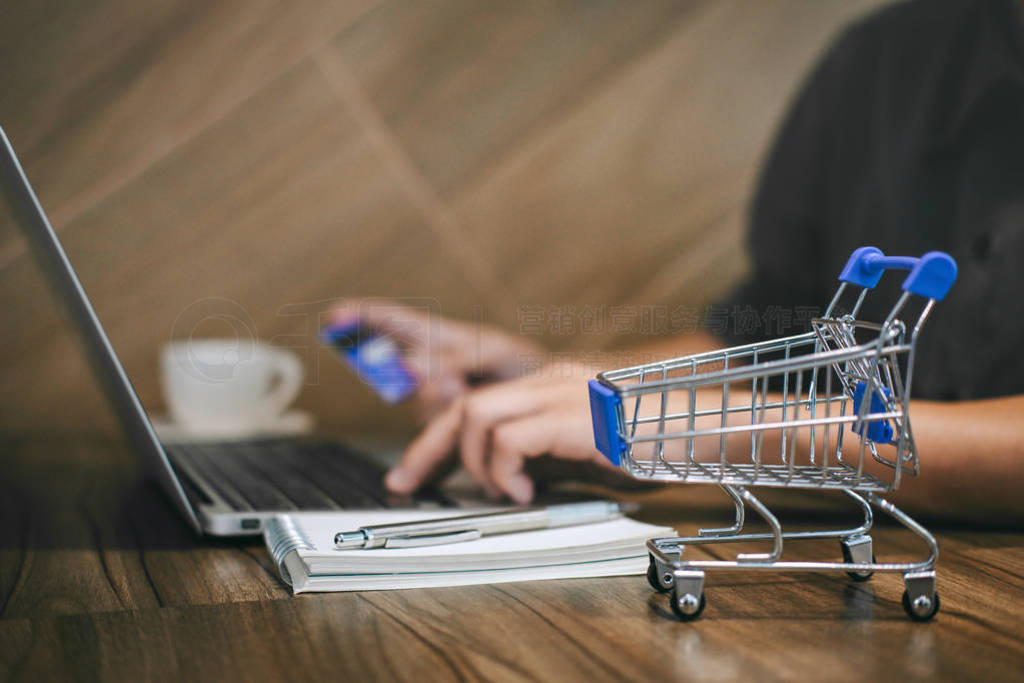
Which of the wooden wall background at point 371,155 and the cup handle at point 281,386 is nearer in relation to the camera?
the cup handle at point 281,386

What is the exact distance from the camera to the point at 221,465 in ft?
3.34

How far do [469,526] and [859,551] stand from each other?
1.01 feet

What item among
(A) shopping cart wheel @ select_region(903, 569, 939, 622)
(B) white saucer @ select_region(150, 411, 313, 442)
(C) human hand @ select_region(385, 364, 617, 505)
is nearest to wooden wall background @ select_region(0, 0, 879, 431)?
(B) white saucer @ select_region(150, 411, 313, 442)

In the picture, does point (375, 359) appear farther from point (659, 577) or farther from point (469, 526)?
point (659, 577)

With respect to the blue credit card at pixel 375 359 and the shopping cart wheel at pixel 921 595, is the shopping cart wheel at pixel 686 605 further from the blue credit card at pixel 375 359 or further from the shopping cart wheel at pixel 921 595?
the blue credit card at pixel 375 359

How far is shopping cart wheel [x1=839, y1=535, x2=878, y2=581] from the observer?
2.13 feet

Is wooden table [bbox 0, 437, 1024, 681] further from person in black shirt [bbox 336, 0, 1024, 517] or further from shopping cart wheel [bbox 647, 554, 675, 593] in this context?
person in black shirt [bbox 336, 0, 1024, 517]

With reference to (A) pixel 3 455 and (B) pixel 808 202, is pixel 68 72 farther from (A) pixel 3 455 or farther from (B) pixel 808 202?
(B) pixel 808 202

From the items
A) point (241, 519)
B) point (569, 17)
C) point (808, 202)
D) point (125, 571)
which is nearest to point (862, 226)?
point (808, 202)

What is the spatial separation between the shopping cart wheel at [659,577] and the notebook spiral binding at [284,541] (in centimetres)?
25

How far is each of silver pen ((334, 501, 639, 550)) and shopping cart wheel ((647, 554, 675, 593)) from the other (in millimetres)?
113

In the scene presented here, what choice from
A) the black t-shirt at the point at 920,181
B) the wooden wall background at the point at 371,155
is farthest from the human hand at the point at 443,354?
the black t-shirt at the point at 920,181

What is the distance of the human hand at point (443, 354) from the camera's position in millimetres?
1355

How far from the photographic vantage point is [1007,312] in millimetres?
1106
